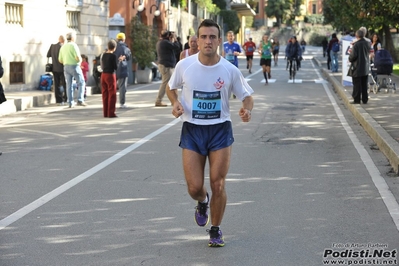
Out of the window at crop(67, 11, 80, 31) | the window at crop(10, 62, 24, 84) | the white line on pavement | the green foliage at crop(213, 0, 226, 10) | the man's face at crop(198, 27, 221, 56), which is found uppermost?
the green foliage at crop(213, 0, 226, 10)

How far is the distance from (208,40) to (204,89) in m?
0.40

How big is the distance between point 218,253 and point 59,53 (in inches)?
593

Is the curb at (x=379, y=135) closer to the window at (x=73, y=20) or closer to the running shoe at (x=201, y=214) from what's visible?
the running shoe at (x=201, y=214)

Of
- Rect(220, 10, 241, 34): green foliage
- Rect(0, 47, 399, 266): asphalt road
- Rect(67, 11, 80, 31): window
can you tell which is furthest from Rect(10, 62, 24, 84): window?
Rect(220, 10, 241, 34): green foliage

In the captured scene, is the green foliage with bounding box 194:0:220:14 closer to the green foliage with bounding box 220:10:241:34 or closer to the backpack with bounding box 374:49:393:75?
the green foliage with bounding box 220:10:241:34

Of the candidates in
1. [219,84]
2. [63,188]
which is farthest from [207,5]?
[219,84]

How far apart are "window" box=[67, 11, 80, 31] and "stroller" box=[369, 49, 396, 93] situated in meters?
10.9

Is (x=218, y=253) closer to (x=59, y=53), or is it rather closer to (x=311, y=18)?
(x=59, y=53)

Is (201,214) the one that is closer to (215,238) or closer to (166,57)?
(215,238)

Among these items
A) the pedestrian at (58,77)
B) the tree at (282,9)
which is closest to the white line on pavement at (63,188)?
the pedestrian at (58,77)

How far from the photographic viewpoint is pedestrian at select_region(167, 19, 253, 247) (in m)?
6.59

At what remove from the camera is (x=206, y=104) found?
21.7 feet

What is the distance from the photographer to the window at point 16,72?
81.2 ft

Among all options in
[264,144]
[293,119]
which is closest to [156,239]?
[264,144]
